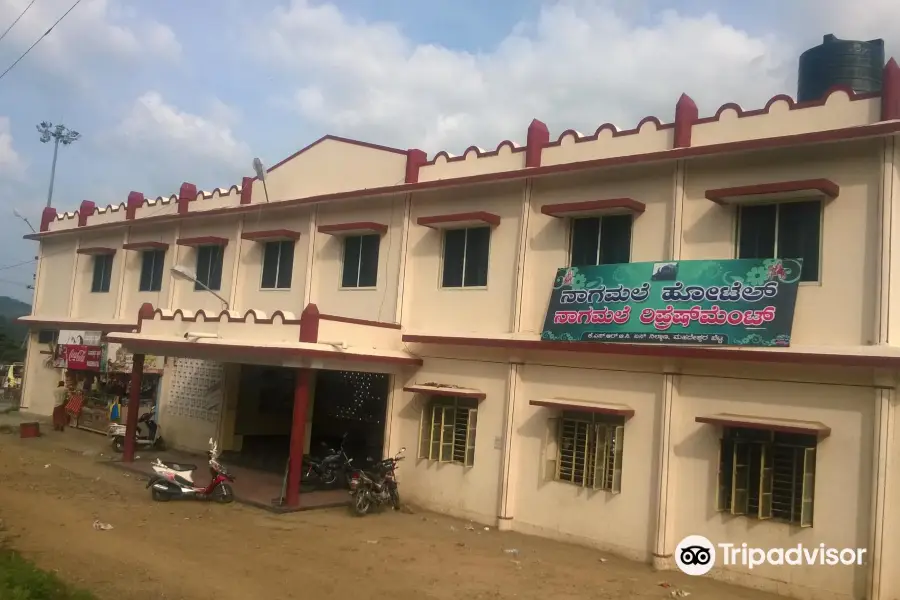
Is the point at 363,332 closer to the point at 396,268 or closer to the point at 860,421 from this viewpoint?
the point at 396,268

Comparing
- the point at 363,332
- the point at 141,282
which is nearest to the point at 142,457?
the point at 141,282

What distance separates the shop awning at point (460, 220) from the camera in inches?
465

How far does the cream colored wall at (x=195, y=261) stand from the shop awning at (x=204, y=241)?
0.41 feet

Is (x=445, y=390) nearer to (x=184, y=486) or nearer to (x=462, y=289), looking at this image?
(x=462, y=289)

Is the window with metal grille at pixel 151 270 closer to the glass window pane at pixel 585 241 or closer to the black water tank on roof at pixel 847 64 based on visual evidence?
the glass window pane at pixel 585 241

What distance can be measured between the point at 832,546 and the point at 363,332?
731 centimetres

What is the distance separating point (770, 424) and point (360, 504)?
596 centimetres

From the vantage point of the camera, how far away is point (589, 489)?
399 inches

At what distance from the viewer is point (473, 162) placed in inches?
493

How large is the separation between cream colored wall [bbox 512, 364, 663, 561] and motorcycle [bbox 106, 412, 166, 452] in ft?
31.2

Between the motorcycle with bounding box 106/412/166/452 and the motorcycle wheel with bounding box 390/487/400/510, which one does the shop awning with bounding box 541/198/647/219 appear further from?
the motorcycle with bounding box 106/412/166/452

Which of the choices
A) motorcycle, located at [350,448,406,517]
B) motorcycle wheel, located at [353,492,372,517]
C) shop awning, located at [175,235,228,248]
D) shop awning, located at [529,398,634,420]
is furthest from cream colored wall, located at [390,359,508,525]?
shop awning, located at [175,235,228,248]

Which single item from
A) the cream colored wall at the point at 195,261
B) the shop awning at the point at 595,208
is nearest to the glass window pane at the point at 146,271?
the cream colored wall at the point at 195,261

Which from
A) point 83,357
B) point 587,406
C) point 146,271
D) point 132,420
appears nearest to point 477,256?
point 587,406
